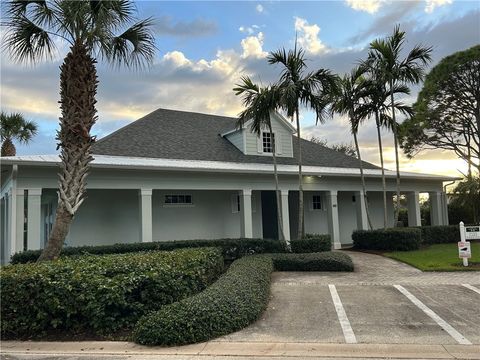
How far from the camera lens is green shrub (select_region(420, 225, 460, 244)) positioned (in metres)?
19.0

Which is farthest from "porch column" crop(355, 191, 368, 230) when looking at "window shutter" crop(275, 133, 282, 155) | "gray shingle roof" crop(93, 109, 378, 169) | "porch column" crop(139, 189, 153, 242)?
"porch column" crop(139, 189, 153, 242)

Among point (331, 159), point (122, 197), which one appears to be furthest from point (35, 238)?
point (331, 159)

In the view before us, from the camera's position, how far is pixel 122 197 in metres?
15.9

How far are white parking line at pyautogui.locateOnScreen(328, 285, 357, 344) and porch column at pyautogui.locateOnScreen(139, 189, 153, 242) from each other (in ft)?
23.1

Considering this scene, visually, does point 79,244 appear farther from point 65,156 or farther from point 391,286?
point 391,286

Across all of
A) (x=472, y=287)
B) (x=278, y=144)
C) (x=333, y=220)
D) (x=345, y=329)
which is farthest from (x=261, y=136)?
(x=345, y=329)

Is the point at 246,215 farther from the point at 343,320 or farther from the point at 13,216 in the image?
the point at 343,320

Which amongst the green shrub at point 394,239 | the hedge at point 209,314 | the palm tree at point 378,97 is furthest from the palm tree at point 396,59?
the hedge at point 209,314

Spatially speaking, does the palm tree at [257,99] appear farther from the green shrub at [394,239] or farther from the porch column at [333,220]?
the porch column at [333,220]

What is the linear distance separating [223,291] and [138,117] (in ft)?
45.6

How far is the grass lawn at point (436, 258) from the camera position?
41.0 ft

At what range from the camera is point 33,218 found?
41.5 ft

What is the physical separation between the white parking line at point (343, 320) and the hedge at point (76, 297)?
2.90 metres

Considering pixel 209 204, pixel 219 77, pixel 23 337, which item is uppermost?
pixel 219 77
